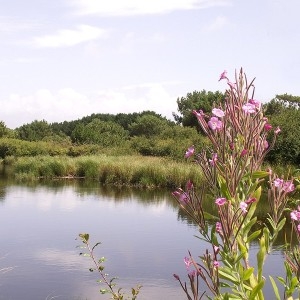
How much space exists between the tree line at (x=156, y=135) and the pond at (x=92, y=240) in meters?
2.44

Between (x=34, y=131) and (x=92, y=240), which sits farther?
(x=34, y=131)

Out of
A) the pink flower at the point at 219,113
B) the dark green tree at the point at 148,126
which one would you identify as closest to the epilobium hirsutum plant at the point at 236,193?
the pink flower at the point at 219,113

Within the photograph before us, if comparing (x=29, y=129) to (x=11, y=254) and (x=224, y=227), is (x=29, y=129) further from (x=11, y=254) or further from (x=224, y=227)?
(x=224, y=227)

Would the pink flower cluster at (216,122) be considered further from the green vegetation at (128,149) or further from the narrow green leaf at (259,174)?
the green vegetation at (128,149)

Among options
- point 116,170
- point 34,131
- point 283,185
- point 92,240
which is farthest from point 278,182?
point 34,131

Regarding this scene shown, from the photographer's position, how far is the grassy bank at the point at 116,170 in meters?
18.5

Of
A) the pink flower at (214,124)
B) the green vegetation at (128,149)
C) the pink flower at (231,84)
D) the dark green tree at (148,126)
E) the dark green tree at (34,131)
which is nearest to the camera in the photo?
the pink flower at (214,124)

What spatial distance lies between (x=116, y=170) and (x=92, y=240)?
1079 centimetres

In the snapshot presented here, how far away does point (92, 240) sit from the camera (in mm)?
9742

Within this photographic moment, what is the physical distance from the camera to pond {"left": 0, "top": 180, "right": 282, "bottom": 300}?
6953 mm

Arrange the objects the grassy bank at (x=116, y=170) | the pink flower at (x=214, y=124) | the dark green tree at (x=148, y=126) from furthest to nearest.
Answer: the dark green tree at (x=148, y=126), the grassy bank at (x=116, y=170), the pink flower at (x=214, y=124)

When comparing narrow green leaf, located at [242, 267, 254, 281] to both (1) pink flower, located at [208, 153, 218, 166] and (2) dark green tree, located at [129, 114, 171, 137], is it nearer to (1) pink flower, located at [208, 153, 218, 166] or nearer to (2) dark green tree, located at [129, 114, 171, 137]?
(1) pink flower, located at [208, 153, 218, 166]

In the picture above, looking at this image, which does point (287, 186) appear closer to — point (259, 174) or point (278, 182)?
point (278, 182)

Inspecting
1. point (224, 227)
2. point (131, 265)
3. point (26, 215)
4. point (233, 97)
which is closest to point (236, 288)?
point (224, 227)
